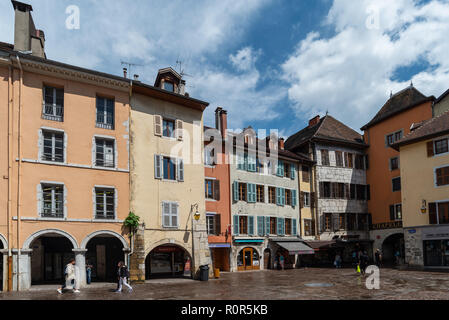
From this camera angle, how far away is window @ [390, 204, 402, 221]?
36.6 m

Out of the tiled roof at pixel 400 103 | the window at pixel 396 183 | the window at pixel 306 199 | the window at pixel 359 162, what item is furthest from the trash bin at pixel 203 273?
the tiled roof at pixel 400 103

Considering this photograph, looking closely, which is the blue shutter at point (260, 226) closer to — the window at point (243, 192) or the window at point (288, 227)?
the window at point (243, 192)

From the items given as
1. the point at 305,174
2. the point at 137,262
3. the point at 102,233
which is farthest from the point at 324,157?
the point at 102,233

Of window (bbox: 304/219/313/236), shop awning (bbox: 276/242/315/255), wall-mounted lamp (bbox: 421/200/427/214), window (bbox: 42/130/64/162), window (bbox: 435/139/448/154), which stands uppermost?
window (bbox: 435/139/448/154)

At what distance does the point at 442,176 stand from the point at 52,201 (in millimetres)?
25699

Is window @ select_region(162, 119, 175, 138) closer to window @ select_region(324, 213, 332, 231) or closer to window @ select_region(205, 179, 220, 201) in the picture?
window @ select_region(205, 179, 220, 201)

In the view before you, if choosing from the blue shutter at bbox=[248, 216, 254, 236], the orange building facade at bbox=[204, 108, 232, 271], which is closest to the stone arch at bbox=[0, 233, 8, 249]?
the orange building facade at bbox=[204, 108, 232, 271]

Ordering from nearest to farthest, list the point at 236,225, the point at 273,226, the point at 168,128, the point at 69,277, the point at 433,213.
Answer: the point at 69,277 → the point at 168,128 → the point at 433,213 → the point at 236,225 → the point at 273,226

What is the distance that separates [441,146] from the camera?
28.7 metres

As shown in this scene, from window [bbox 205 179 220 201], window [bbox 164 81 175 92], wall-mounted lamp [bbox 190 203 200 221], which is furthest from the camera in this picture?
window [bbox 205 179 220 201]

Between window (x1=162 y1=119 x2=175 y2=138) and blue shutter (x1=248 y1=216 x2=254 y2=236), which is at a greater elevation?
window (x1=162 y1=119 x2=175 y2=138)

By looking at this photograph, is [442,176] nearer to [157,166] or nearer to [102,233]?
[157,166]

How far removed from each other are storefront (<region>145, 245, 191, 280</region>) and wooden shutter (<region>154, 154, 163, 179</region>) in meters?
5.24

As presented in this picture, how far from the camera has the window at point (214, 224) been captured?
29.7 meters
